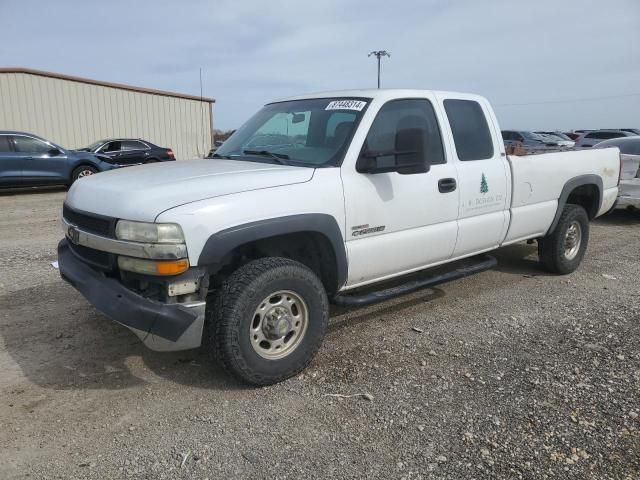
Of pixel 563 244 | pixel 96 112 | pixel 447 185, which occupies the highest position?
pixel 96 112

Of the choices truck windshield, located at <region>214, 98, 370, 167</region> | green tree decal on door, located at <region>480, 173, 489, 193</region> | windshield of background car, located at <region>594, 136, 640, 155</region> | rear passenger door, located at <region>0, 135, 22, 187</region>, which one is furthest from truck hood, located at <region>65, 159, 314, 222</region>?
rear passenger door, located at <region>0, 135, 22, 187</region>

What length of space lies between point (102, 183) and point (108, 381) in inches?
51.0

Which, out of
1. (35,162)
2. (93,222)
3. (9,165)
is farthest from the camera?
(35,162)

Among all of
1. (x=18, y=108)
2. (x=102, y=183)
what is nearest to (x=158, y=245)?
(x=102, y=183)

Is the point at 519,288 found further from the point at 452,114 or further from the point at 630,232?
the point at 630,232

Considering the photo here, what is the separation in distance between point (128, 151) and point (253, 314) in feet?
50.3

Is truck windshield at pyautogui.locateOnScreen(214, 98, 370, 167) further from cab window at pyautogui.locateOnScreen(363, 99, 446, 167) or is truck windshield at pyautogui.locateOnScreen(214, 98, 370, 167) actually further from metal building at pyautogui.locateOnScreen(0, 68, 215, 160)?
metal building at pyautogui.locateOnScreen(0, 68, 215, 160)

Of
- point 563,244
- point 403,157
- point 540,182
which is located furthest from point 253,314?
point 563,244

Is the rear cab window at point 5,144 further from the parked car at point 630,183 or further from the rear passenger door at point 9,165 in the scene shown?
the parked car at point 630,183

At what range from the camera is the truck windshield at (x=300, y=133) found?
3.82 m

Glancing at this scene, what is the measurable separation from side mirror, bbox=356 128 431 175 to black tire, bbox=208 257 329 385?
2.90 ft

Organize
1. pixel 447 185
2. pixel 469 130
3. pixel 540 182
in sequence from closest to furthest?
1. pixel 447 185
2. pixel 469 130
3. pixel 540 182

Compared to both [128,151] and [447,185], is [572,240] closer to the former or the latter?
[447,185]

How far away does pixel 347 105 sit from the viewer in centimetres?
403
